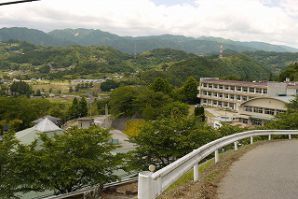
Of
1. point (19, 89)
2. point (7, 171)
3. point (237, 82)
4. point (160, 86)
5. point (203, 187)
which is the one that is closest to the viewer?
point (203, 187)

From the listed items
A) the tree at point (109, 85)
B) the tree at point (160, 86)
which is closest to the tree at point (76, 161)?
the tree at point (160, 86)

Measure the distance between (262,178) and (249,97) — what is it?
58.4 metres

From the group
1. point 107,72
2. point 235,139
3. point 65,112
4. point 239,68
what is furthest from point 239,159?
point 107,72

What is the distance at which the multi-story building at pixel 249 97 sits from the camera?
175 feet

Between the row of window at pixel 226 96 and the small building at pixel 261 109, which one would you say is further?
the row of window at pixel 226 96

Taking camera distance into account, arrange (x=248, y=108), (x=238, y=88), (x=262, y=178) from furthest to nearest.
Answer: (x=238, y=88), (x=248, y=108), (x=262, y=178)

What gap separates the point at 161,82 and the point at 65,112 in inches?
794

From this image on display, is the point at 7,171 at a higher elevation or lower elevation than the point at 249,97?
higher

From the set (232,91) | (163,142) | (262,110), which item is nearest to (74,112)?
(232,91)

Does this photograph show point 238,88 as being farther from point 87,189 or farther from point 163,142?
point 87,189

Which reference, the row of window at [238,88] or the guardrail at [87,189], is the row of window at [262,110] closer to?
the row of window at [238,88]

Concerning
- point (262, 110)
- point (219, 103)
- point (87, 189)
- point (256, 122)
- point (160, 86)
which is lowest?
point (256, 122)

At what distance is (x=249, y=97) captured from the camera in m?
64.2

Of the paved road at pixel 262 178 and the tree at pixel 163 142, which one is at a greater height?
the paved road at pixel 262 178
